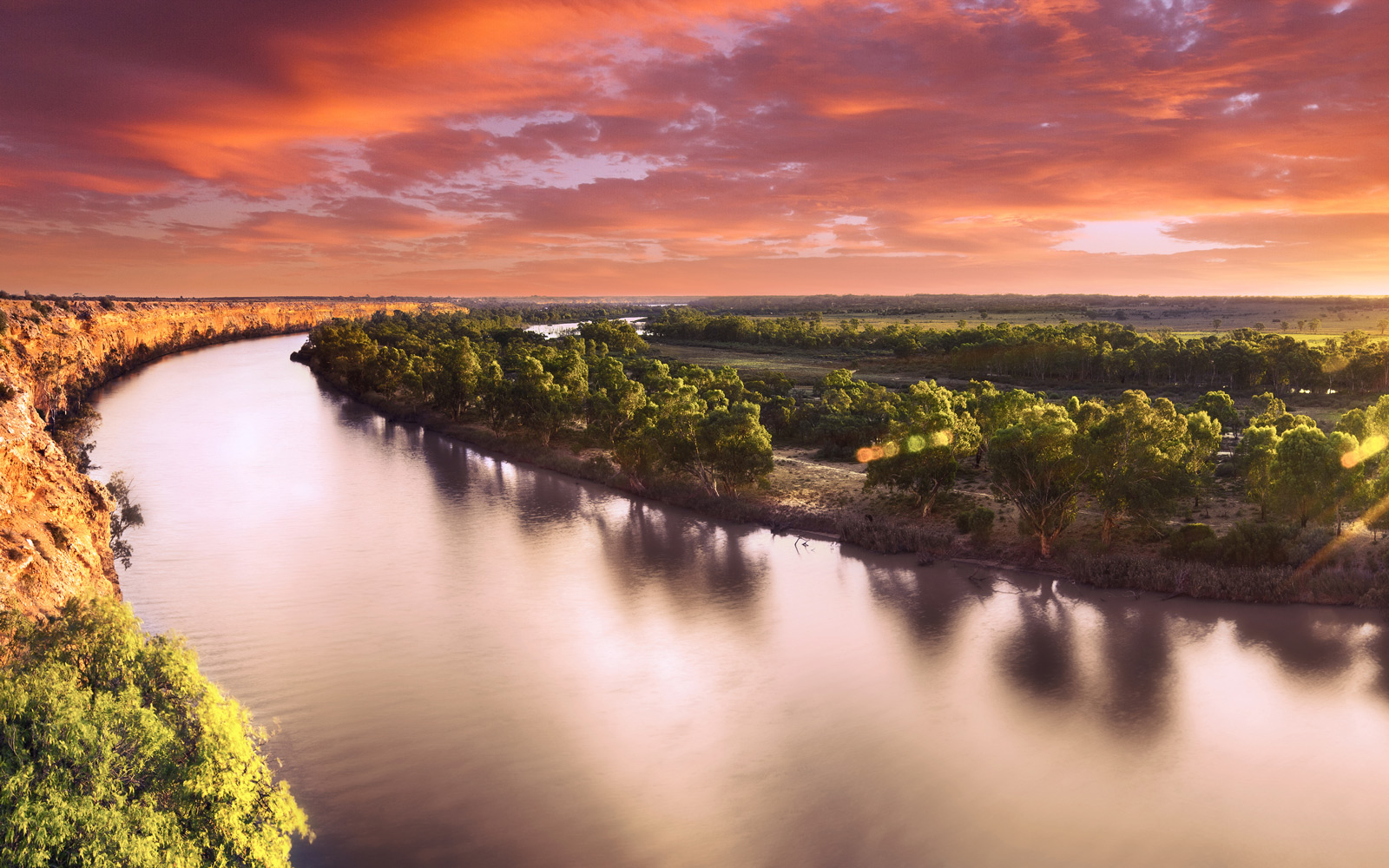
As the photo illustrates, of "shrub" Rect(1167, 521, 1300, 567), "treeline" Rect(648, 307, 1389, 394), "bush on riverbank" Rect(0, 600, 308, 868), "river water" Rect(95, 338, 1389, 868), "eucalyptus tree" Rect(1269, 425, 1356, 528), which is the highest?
"treeline" Rect(648, 307, 1389, 394)

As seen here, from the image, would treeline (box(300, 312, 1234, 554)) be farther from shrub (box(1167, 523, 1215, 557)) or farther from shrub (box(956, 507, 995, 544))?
shrub (box(956, 507, 995, 544))

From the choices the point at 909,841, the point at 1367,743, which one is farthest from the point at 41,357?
the point at 1367,743

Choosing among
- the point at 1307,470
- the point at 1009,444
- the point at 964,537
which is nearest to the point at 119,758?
the point at 1009,444

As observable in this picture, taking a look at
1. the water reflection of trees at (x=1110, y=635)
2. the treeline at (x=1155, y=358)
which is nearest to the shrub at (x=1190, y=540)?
the water reflection of trees at (x=1110, y=635)

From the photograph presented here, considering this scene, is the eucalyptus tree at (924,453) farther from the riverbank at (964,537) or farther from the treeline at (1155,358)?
the treeline at (1155,358)

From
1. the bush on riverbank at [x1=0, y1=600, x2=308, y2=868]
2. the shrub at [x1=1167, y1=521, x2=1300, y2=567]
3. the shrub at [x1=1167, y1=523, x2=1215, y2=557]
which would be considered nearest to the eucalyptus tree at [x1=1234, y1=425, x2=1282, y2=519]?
the shrub at [x1=1167, y1=521, x2=1300, y2=567]

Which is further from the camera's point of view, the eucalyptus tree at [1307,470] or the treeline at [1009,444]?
the treeline at [1009,444]
